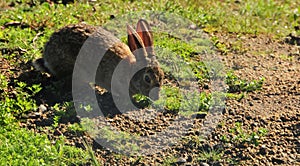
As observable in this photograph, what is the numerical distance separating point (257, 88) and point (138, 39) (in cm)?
151

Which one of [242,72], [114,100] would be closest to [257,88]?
[242,72]

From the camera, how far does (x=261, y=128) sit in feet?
18.3

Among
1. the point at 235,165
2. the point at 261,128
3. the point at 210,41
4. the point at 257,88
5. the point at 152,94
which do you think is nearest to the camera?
the point at 235,165

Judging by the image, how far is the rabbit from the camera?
5.92 meters

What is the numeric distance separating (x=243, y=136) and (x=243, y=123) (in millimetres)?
308

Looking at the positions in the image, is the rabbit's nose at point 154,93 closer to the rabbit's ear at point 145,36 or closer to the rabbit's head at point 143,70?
the rabbit's head at point 143,70

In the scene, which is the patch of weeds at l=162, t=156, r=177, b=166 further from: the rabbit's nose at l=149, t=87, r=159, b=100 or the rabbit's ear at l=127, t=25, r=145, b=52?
the rabbit's ear at l=127, t=25, r=145, b=52

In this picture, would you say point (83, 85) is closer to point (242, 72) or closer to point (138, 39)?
point (138, 39)

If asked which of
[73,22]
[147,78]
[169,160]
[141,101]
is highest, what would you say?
[73,22]

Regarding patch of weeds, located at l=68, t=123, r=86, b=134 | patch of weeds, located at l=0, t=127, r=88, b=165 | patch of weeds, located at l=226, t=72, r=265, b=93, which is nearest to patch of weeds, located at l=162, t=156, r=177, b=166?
patch of weeds, located at l=0, t=127, r=88, b=165

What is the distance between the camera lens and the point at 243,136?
543 centimetres

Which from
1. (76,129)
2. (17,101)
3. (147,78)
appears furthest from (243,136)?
(17,101)

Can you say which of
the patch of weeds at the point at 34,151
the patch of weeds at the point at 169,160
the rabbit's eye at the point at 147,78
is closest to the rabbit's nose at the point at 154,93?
the rabbit's eye at the point at 147,78

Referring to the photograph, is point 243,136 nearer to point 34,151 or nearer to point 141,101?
point 141,101
